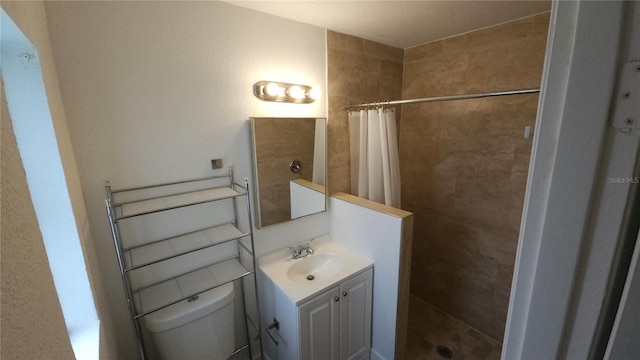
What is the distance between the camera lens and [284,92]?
1.71m

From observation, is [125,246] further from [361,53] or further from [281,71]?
[361,53]

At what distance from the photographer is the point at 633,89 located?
0.34 metres

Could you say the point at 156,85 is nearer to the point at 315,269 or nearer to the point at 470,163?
the point at 315,269

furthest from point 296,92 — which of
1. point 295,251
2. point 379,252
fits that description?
point 379,252

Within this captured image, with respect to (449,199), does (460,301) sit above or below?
below

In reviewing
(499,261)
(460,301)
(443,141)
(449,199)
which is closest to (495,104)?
(443,141)

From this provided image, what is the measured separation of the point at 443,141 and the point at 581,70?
79.2 inches

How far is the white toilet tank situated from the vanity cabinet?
1.10 ft

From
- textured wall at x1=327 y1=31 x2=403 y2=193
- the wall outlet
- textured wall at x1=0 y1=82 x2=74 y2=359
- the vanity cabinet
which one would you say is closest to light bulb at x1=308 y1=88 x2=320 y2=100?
textured wall at x1=327 y1=31 x2=403 y2=193

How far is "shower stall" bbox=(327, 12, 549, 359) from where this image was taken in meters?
1.82

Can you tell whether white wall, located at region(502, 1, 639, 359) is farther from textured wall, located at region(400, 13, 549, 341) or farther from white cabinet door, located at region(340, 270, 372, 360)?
textured wall, located at region(400, 13, 549, 341)

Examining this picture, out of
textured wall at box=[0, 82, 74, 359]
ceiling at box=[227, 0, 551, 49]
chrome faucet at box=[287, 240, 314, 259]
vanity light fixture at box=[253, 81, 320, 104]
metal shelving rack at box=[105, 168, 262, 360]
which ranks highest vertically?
ceiling at box=[227, 0, 551, 49]

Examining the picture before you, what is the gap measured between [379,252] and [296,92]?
1261mm

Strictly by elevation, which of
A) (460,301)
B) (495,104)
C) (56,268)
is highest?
(495,104)
